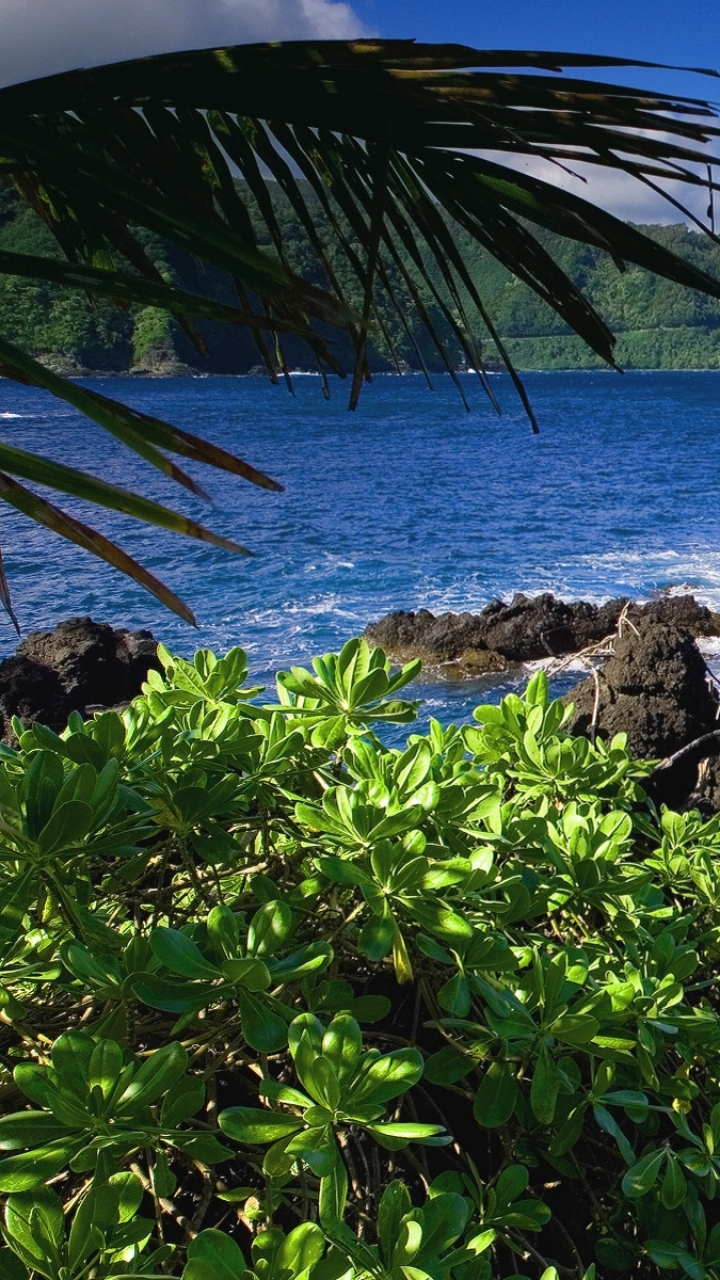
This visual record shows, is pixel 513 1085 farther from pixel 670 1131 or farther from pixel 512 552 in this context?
pixel 512 552

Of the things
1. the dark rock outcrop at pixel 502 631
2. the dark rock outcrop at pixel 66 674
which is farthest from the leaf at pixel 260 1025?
the dark rock outcrop at pixel 502 631

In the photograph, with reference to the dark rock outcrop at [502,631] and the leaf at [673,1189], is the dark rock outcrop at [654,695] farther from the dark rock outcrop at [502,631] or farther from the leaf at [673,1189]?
the dark rock outcrop at [502,631]

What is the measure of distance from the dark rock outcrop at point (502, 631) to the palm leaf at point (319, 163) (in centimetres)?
1042

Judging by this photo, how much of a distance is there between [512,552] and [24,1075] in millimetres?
21728

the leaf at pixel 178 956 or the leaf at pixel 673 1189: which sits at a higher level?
the leaf at pixel 178 956

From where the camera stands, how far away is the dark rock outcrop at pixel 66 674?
27.6ft

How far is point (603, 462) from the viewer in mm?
41656

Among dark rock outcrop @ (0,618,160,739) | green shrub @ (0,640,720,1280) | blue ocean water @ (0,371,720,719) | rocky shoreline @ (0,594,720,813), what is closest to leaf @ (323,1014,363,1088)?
green shrub @ (0,640,720,1280)

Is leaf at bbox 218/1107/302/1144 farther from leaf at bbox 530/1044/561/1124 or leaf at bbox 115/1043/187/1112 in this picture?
leaf at bbox 530/1044/561/1124

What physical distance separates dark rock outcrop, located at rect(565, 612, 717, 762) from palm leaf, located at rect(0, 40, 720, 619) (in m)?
3.56

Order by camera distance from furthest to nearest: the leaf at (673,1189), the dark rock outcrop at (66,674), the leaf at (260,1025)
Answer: the dark rock outcrop at (66,674) → the leaf at (673,1189) → the leaf at (260,1025)

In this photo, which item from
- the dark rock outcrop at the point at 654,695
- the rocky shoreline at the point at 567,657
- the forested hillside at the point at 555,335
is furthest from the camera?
the forested hillside at the point at 555,335

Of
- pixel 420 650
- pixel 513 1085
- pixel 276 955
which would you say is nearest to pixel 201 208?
pixel 276 955

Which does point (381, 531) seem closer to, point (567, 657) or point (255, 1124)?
point (567, 657)
